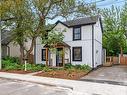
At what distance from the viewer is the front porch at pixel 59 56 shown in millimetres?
22422

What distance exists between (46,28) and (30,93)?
12932 mm

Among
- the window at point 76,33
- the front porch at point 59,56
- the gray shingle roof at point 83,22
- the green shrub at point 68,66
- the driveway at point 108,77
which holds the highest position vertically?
the gray shingle roof at point 83,22

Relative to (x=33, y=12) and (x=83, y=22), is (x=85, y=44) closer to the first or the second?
(x=83, y=22)

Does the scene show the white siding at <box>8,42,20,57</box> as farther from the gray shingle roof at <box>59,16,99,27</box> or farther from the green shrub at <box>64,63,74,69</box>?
the green shrub at <box>64,63,74,69</box>

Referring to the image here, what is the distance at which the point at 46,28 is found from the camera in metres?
22.7

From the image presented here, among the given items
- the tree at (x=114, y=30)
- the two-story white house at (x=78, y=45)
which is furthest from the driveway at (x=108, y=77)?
the tree at (x=114, y=30)

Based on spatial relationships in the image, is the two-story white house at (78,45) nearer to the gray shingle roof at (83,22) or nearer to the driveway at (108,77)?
the gray shingle roof at (83,22)

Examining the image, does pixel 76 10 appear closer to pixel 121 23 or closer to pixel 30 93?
pixel 30 93

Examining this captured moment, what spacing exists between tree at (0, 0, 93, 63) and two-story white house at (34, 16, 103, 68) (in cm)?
219

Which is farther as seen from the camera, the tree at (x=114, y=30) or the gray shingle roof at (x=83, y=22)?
the tree at (x=114, y=30)

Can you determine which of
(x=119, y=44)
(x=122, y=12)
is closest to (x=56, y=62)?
(x=119, y=44)

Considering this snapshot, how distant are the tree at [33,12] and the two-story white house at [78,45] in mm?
2186

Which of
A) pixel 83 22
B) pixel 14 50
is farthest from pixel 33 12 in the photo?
pixel 14 50

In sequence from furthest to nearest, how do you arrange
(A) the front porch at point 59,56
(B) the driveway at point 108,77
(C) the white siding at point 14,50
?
(C) the white siding at point 14,50 → (A) the front porch at point 59,56 → (B) the driveway at point 108,77
